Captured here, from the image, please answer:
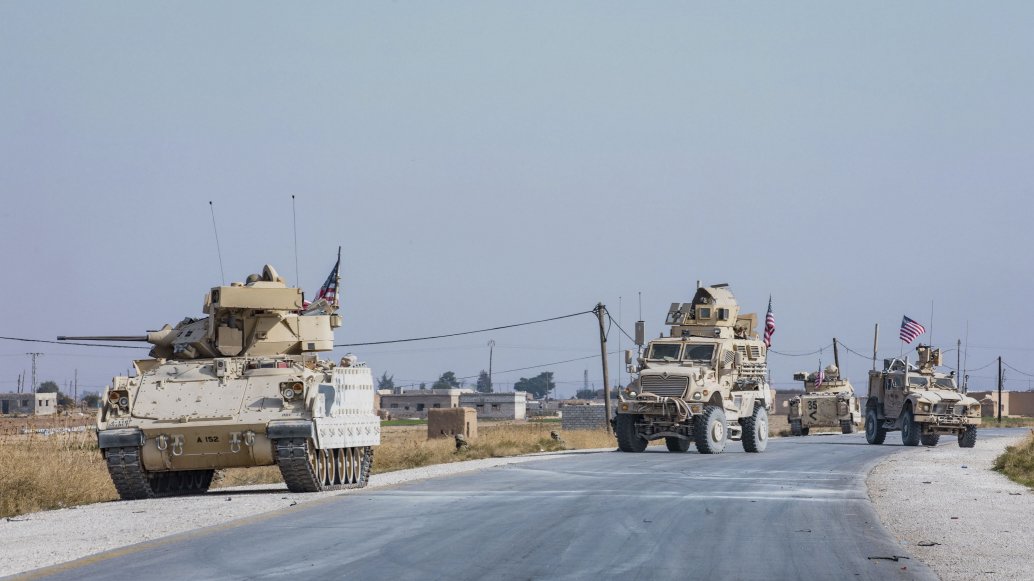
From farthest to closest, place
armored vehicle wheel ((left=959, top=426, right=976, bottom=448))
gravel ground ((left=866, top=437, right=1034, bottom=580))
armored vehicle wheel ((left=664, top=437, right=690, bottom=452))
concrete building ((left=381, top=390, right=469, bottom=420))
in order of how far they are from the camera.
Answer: concrete building ((left=381, top=390, right=469, bottom=420)) < armored vehicle wheel ((left=959, top=426, right=976, bottom=448)) < armored vehicle wheel ((left=664, top=437, right=690, bottom=452)) < gravel ground ((left=866, top=437, right=1034, bottom=580))

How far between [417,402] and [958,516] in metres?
119

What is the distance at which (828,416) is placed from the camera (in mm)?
59469

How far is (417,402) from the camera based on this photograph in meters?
135

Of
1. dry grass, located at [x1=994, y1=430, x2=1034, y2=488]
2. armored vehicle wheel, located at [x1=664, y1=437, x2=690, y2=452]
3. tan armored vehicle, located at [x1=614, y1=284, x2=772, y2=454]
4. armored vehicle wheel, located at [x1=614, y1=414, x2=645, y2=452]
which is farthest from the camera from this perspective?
armored vehicle wheel, located at [x1=664, y1=437, x2=690, y2=452]

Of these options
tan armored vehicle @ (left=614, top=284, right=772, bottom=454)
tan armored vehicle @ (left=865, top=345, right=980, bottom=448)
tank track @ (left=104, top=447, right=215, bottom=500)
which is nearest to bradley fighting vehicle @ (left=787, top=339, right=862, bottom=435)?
tan armored vehicle @ (left=865, top=345, right=980, bottom=448)

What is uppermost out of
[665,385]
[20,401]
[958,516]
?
[665,385]

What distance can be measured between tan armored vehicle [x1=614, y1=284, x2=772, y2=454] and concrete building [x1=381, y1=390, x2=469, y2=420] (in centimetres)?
9544

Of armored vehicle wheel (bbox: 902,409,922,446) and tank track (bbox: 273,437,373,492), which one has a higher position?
tank track (bbox: 273,437,373,492)

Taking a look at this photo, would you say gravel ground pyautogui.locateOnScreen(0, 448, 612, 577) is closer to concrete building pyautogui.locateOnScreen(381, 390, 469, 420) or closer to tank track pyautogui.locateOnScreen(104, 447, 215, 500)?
tank track pyautogui.locateOnScreen(104, 447, 215, 500)

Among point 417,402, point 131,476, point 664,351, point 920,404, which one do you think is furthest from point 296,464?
point 417,402

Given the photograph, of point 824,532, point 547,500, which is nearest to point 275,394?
point 547,500

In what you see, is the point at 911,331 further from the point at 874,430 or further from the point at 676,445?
the point at 676,445

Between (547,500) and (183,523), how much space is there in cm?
486

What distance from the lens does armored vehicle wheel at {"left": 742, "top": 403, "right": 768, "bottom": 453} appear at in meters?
35.5
